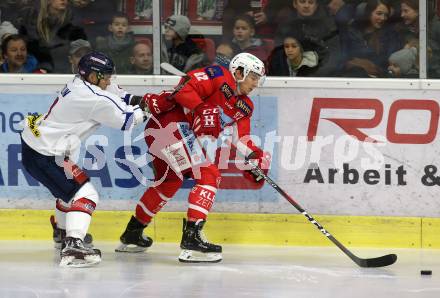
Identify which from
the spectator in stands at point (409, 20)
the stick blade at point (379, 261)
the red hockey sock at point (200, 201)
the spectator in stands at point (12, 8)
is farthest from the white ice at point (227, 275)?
the spectator in stands at point (12, 8)

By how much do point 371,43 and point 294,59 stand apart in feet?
1.53

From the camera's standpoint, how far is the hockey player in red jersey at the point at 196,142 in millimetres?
5941

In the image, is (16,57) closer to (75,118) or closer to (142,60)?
(142,60)

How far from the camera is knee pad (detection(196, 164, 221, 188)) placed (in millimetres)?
5961

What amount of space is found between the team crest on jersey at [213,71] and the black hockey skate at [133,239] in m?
0.96

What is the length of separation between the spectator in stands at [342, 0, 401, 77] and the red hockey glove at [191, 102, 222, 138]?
919mm

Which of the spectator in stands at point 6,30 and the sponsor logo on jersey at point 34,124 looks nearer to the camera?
the sponsor logo on jersey at point 34,124

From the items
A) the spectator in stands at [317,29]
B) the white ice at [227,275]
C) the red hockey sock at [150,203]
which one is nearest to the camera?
the white ice at [227,275]

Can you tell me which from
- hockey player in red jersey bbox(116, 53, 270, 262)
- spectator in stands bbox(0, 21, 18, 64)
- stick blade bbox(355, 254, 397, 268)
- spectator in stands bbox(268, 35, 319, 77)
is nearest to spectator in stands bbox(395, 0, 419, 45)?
spectator in stands bbox(268, 35, 319, 77)

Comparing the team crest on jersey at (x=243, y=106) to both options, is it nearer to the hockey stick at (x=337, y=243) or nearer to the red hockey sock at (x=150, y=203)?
the hockey stick at (x=337, y=243)

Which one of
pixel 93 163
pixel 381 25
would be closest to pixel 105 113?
pixel 93 163

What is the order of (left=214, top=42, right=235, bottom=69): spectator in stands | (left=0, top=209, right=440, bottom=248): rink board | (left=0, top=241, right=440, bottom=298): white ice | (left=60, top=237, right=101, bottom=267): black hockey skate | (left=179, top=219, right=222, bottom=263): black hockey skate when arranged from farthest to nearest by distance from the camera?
(left=214, top=42, right=235, bottom=69): spectator in stands < (left=0, top=209, right=440, bottom=248): rink board < (left=179, top=219, right=222, bottom=263): black hockey skate < (left=60, top=237, right=101, bottom=267): black hockey skate < (left=0, top=241, right=440, bottom=298): white ice

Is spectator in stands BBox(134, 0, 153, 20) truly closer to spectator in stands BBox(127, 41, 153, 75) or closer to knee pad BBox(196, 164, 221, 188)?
spectator in stands BBox(127, 41, 153, 75)

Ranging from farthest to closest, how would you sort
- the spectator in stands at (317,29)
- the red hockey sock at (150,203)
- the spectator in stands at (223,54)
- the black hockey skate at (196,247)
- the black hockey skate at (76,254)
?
the spectator in stands at (223,54) < the spectator in stands at (317,29) < the red hockey sock at (150,203) < the black hockey skate at (196,247) < the black hockey skate at (76,254)
